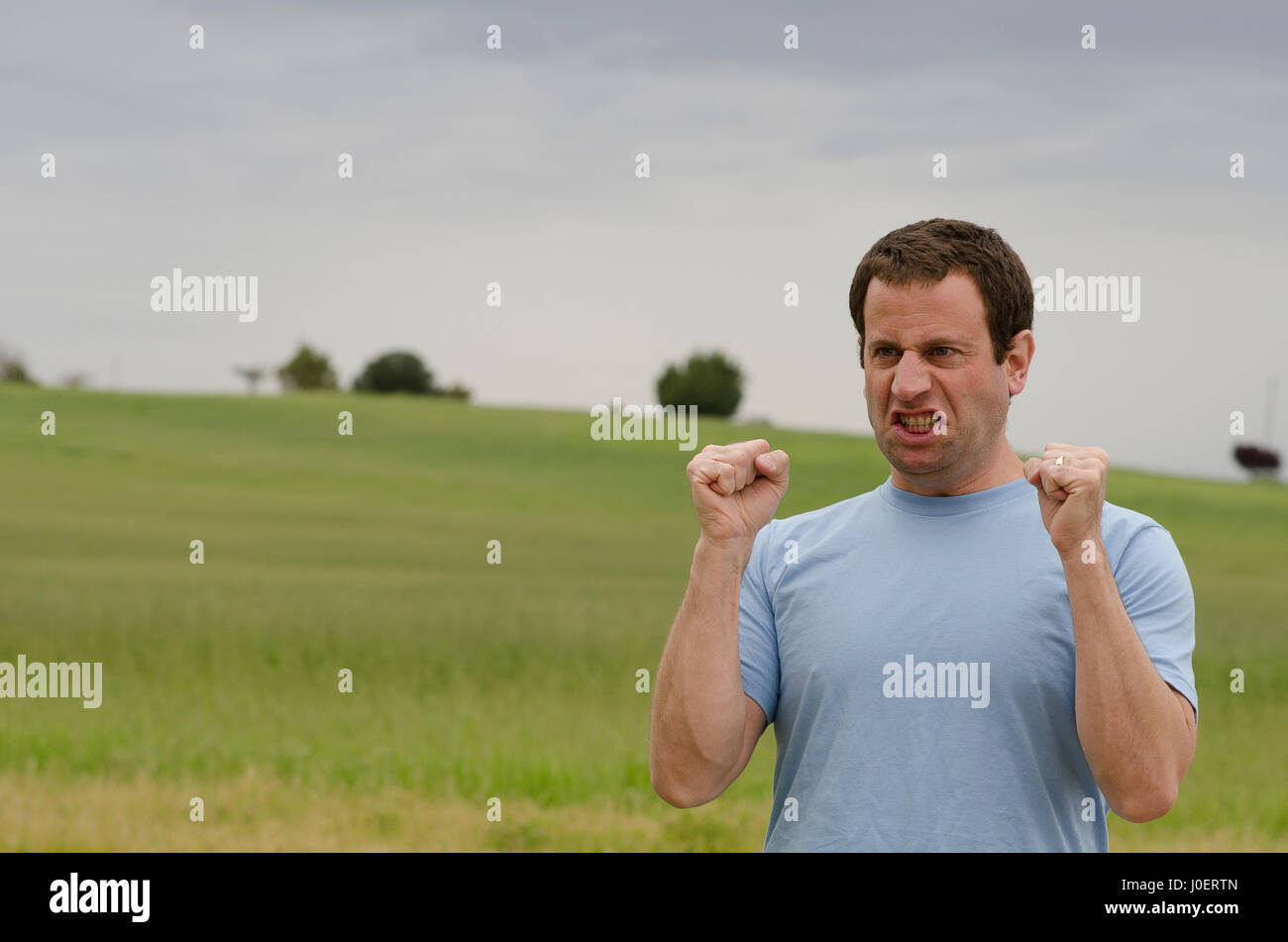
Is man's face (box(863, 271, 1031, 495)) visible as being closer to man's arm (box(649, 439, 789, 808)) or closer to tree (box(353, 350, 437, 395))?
man's arm (box(649, 439, 789, 808))

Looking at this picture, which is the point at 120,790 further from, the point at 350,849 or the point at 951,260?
the point at 951,260

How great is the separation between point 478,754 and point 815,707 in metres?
8.29

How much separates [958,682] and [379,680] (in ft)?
43.5

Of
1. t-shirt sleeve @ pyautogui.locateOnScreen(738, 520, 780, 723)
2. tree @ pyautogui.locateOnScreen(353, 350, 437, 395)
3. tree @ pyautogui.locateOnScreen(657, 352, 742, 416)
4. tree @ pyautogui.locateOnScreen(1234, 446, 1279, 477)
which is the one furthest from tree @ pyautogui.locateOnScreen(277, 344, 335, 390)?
t-shirt sleeve @ pyautogui.locateOnScreen(738, 520, 780, 723)

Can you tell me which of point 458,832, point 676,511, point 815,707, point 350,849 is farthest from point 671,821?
point 676,511

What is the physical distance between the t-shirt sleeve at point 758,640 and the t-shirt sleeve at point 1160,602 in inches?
A: 36.6

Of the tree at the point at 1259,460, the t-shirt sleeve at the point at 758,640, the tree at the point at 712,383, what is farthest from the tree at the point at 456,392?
the t-shirt sleeve at the point at 758,640

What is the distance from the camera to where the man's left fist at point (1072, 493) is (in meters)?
3.13

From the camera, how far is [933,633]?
3.48 metres

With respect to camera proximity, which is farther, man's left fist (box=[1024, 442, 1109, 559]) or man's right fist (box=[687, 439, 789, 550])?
man's right fist (box=[687, 439, 789, 550])

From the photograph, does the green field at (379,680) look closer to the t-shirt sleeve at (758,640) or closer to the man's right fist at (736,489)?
the t-shirt sleeve at (758,640)

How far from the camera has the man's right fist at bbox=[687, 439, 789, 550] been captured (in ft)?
11.4

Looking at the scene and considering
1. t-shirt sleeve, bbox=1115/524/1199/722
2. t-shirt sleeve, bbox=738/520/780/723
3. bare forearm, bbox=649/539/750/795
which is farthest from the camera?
t-shirt sleeve, bbox=738/520/780/723

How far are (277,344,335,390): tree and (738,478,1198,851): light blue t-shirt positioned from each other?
126537 millimetres
